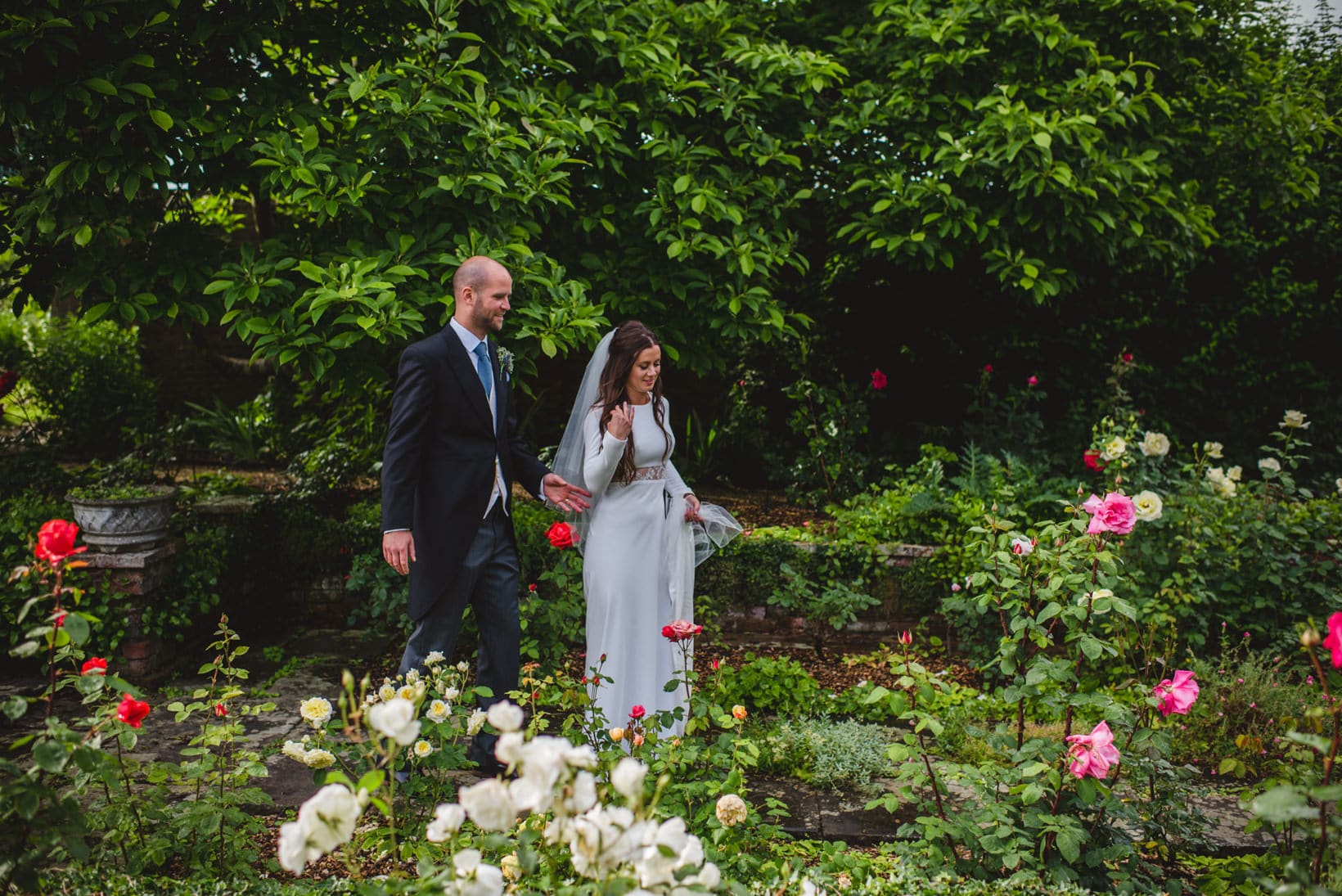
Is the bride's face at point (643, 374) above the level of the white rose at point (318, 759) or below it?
above

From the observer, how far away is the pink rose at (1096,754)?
212cm

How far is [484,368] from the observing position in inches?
136

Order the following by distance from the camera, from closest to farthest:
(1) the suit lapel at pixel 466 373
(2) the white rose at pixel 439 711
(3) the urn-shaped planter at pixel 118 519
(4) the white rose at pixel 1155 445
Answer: (2) the white rose at pixel 439 711
(1) the suit lapel at pixel 466 373
(3) the urn-shaped planter at pixel 118 519
(4) the white rose at pixel 1155 445

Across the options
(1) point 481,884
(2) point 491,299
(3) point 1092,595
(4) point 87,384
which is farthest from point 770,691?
(4) point 87,384

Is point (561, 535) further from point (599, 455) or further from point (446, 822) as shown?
point (446, 822)

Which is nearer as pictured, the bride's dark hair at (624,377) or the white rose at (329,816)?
the white rose at (329,816)

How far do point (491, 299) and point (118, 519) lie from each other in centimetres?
247

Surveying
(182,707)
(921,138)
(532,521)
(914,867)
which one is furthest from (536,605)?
(921,138)

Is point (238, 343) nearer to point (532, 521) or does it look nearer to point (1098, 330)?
point (532, 521)

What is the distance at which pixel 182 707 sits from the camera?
7.79 ft

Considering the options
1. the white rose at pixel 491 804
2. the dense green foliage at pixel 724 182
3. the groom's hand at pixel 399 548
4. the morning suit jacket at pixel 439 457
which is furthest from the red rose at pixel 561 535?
the white rose at pixel 491 804

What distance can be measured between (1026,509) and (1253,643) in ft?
4.58

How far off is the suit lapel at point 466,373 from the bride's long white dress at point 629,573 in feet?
1.66

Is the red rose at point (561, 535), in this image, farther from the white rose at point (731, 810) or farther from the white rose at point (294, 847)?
the white rose at point (294, 847)
